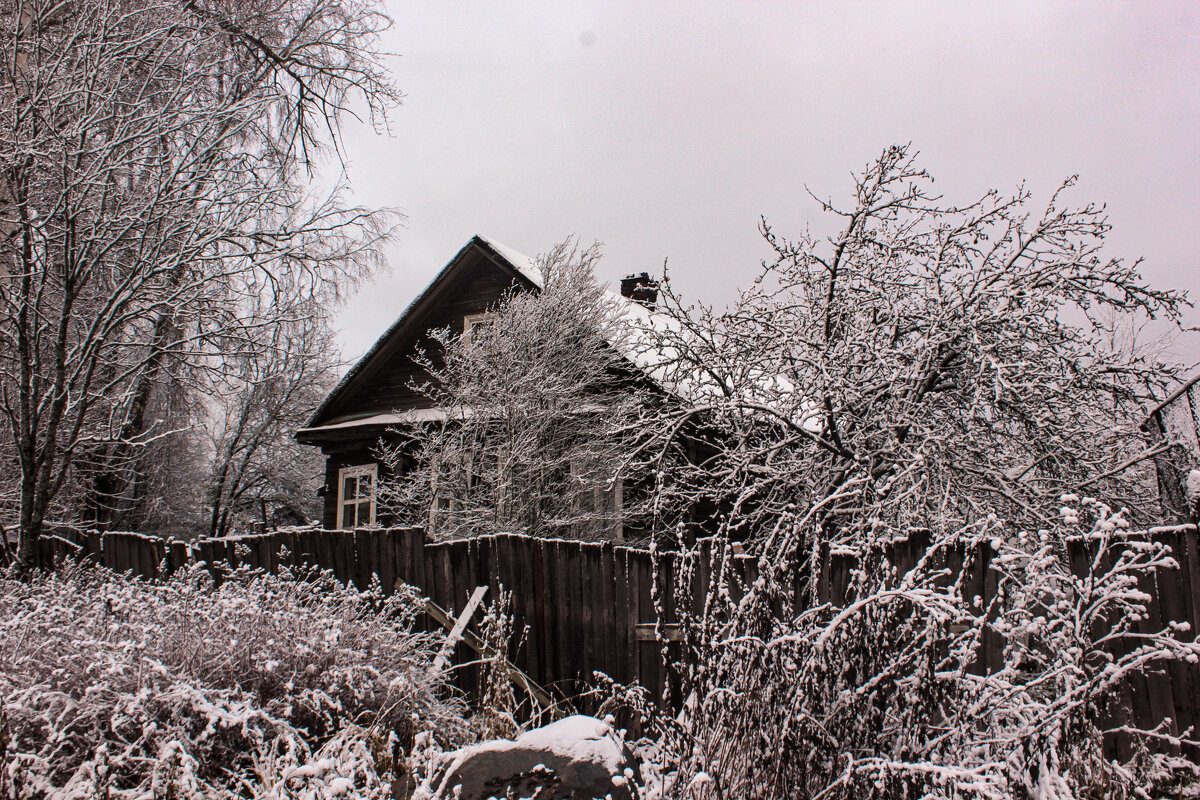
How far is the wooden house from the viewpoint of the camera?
14.6 m

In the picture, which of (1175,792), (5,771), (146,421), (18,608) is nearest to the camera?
(5,771)

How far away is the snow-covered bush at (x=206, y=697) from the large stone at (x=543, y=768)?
34cm

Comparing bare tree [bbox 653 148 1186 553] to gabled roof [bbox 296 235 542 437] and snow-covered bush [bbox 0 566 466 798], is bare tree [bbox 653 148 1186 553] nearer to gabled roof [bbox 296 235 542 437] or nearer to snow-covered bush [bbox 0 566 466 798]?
snow-covered bush [bbox 0 566 466 798]

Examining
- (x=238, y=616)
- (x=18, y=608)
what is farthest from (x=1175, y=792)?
(x=18, y=608)

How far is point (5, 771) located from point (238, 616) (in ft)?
4.77

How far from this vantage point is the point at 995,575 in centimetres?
411

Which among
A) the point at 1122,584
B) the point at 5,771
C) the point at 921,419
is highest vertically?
the point at 921,419

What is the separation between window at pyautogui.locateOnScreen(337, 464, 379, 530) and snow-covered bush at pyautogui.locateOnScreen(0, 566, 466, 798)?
10505mm

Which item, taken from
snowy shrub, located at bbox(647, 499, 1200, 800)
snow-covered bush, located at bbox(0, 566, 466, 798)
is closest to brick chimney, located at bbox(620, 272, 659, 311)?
snow-covered bush, located at bbox(0, 566, 466, 798)

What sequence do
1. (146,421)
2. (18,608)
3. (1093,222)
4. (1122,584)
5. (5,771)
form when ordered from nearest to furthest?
(1122,584) < (5,771) < (1093,222) < (18,608) < (146,421)

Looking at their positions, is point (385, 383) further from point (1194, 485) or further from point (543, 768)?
point (1194, 485)

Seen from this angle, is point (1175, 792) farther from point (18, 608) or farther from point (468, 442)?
point (468, 442)

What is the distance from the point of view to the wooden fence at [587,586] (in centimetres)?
383

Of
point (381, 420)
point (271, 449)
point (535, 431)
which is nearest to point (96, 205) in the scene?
point (535, 431)
